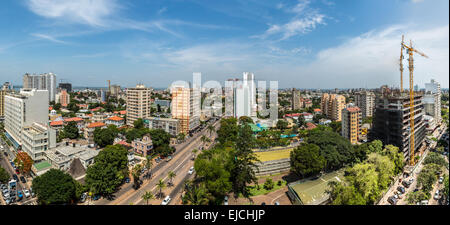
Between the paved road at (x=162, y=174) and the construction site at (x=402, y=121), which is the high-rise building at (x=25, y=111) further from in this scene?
the construction site at (x=402, y=121)

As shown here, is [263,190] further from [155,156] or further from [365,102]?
[365,102]

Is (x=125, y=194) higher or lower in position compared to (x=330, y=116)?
lower

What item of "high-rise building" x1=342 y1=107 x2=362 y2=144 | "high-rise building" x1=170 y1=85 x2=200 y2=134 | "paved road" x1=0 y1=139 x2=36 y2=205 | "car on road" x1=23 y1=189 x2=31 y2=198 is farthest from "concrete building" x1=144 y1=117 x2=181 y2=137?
"high-rise building" x1=342 y1=107 x2=362 y2=144

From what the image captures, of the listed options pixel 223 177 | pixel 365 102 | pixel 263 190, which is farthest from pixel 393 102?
pixel 365 102

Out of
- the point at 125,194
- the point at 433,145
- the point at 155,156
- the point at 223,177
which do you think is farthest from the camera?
the point at 433,145

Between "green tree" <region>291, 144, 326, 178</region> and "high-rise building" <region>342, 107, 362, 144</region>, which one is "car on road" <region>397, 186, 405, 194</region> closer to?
"green tree" <region>291, 144, 326, 178</region>
